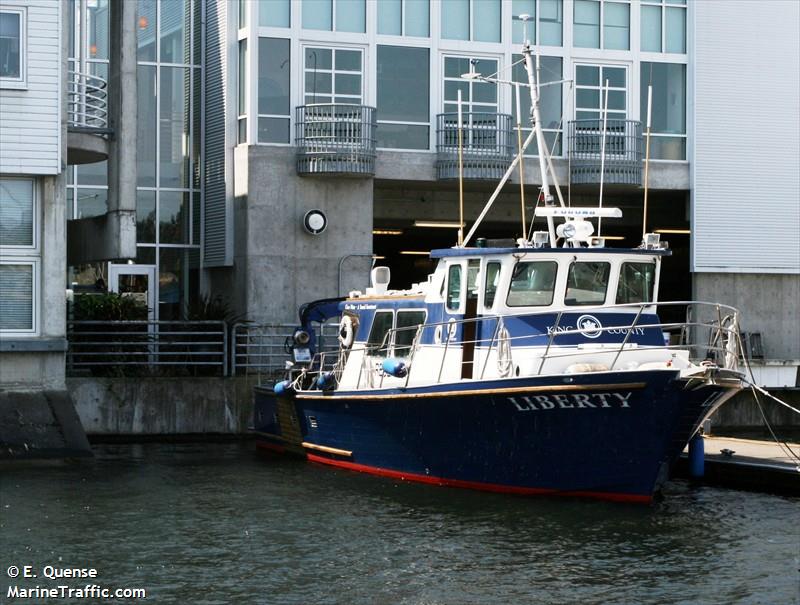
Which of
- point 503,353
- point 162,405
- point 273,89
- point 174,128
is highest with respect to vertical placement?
point 273,89

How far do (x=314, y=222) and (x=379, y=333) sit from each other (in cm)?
724

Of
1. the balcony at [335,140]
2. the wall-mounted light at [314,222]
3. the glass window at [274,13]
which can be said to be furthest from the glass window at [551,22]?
the wall-mounted light at [314,222]

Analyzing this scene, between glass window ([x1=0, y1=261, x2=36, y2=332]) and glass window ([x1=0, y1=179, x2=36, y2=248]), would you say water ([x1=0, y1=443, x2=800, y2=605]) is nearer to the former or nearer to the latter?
glass window ([x1=0, y1=261, x2=36, y2=332])

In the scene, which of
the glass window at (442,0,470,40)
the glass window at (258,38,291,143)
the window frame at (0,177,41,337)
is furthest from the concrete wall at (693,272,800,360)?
the window frame at (0,177,41,337)

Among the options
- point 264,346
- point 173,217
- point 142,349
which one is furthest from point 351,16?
point 142,349

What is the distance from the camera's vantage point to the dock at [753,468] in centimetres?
1989

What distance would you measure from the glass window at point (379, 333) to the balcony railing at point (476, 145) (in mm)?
7744

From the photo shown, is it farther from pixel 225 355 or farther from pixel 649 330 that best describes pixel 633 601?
pixel 225 355

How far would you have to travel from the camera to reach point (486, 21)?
101 ft

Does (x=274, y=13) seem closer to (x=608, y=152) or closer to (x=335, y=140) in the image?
(x=335, y=140)

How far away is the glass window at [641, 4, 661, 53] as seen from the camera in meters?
31.7

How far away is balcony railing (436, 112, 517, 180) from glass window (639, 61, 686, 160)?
3436 millimetres

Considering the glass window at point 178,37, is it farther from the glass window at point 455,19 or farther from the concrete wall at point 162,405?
the concrete wall at point 162,405

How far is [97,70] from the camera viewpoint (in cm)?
3117
